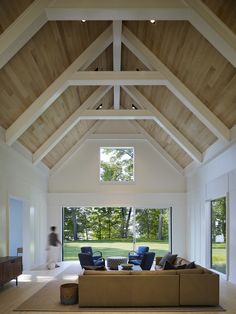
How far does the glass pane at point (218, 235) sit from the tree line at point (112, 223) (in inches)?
144

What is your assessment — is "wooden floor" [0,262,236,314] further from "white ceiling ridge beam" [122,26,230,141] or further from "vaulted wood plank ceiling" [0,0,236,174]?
"vaulted wood plank ceiling" [0,0,236,174]

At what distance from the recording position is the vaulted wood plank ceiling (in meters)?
7.36

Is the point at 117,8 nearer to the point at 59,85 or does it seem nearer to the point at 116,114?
the point at 59,85

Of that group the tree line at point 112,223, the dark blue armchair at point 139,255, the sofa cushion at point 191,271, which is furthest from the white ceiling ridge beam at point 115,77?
the tree line at point 112,223

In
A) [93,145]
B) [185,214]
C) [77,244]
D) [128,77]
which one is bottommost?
[77,244]

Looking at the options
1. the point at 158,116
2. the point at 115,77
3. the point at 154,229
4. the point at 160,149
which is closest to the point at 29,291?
the point at 115,77

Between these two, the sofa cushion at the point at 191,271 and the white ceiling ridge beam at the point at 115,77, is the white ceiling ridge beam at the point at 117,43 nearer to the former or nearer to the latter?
the white ceiling ridge beam at the point at 115,77

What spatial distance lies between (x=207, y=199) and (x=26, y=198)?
17.3 ft

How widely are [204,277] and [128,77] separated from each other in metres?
4.63

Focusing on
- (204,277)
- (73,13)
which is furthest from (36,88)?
(204,277)

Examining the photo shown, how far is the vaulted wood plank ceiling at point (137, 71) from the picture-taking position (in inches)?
290

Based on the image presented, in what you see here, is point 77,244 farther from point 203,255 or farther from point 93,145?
point 203,255

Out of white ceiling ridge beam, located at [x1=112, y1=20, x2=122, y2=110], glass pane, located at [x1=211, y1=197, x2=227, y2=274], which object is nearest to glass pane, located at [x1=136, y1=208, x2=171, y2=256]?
glass pane, located at [x1=211, y1=197, x2=227, y2=274]

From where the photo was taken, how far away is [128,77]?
9.25 m
